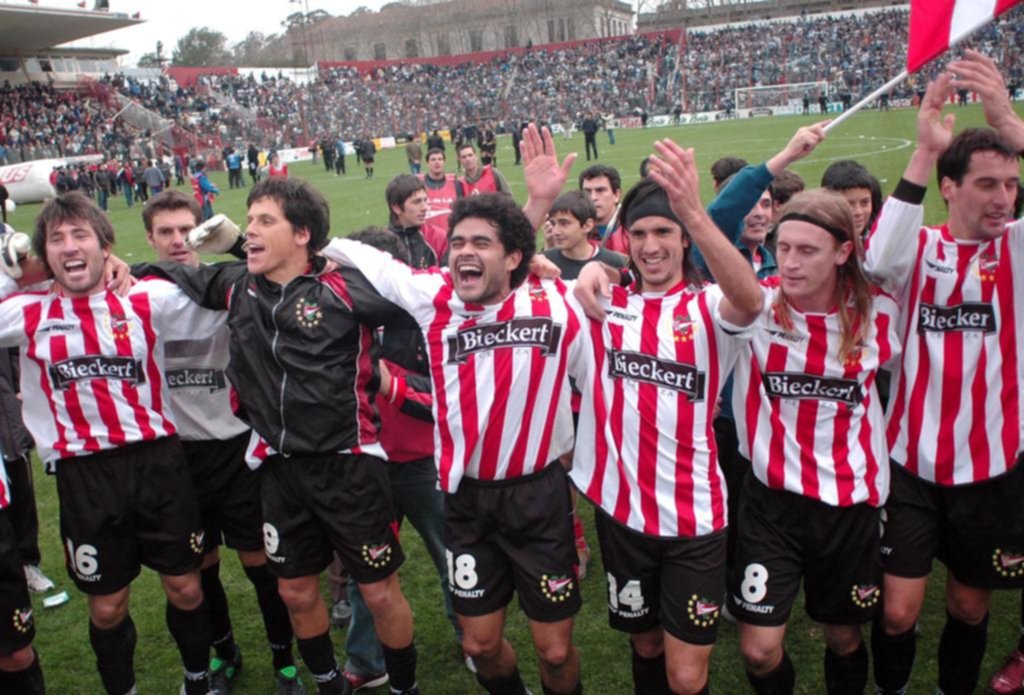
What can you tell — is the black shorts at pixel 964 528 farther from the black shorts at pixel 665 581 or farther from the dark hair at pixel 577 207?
the dark hair at pixel 577 207

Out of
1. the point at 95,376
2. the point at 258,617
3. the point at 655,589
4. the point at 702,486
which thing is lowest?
the point at 258,617

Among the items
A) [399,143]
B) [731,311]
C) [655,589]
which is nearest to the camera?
[731,311]

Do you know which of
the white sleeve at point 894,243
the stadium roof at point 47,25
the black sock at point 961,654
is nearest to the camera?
the white sleeve at point 894,243

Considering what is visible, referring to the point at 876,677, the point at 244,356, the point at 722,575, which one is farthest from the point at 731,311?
the point at 244,356

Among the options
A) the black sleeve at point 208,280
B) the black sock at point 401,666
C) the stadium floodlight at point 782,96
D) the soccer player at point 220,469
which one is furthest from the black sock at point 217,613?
the stadium floodlight at point 782,96

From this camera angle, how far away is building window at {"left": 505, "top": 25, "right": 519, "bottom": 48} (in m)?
86.8

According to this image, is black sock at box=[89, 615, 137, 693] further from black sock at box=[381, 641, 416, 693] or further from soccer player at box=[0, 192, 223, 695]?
black sock at box=[381, 641, 416, 693]

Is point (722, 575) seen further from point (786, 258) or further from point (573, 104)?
point (573, 104)

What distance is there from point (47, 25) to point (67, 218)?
48.5m

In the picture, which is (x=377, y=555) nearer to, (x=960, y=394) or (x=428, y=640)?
(x=428, y=640)

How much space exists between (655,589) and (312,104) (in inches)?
2263

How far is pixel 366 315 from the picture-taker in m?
3.70

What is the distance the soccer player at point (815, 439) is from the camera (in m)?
3.24

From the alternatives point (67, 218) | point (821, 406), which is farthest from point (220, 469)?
point (821, 406)
